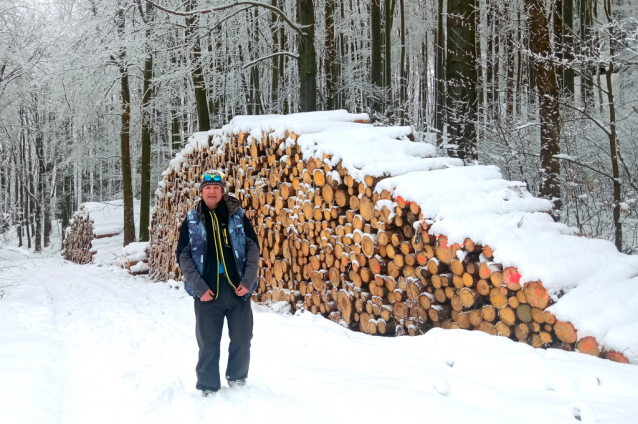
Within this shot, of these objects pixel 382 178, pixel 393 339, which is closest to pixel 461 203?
pixel 382 178

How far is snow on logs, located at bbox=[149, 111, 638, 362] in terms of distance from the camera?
3369mm

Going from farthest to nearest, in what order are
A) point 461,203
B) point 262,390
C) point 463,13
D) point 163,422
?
point 463,13 → point 461,203 → point 262,390 → point 163,422

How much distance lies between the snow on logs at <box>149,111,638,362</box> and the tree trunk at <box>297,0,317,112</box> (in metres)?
2.48

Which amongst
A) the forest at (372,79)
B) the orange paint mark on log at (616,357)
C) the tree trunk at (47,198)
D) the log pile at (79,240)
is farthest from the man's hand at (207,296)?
the tree trunk at (47,198)

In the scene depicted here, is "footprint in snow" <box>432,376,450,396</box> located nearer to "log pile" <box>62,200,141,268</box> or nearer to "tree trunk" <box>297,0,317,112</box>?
"tree trunk" <box>297,0,317,112</box>

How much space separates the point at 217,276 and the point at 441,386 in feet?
5.67

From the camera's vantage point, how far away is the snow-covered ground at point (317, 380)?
271cm

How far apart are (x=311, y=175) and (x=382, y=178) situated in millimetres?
1107

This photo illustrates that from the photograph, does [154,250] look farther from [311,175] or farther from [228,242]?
[228,242]

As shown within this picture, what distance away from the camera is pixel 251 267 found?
3348mm

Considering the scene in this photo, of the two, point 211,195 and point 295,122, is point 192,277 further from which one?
point 295,122

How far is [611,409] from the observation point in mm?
2490

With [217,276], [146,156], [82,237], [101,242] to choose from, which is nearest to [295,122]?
[217,276]

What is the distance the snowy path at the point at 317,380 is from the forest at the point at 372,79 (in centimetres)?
299
